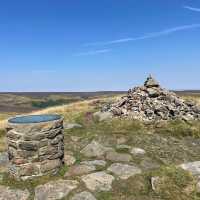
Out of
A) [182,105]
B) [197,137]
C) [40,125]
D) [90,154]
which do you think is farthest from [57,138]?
[182,105]

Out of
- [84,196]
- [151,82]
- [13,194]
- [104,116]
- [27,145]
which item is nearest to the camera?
[84,196]

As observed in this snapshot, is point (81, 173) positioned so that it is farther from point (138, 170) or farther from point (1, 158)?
point (1, 158)

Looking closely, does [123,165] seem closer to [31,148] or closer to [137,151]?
[137,151]

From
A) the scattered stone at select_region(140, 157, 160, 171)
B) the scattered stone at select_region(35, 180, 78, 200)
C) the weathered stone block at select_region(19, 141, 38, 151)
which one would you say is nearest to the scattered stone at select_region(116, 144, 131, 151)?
the scattered stone at select_region(140, 157, 160, 171)

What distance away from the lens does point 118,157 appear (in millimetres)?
12867

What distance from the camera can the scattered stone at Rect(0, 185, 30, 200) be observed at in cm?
988

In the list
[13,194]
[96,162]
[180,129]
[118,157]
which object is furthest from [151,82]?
[13,194]

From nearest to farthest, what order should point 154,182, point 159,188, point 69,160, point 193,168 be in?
point 159,188, point 154,182, point 193,168, point 69,160

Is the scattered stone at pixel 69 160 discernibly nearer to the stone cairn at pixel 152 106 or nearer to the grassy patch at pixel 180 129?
the grassy patch at pixel 180 129

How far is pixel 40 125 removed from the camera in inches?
438

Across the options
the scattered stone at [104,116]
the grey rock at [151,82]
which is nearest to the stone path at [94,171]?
the scattered stone at [104,116]

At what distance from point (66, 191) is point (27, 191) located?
139 cm

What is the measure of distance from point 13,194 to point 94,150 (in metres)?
4.55

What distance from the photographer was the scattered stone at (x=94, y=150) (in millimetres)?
13398
